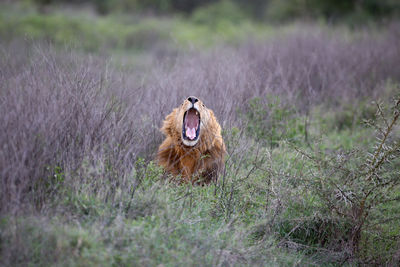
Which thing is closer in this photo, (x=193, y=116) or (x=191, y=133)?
(x=191, y=133)

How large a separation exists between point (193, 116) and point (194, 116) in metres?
0.01

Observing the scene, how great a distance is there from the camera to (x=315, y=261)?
14.1 feet

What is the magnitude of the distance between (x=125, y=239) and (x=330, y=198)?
2253 mm

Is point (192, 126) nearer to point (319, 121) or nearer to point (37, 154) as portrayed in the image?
point (37, 154)

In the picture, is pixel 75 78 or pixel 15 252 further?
pixel 75 78

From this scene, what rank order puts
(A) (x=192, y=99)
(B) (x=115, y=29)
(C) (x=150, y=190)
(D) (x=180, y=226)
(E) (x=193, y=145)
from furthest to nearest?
(B) (x=115, y=29), (E) (x=193, y=145), (A) (x=192, y=99), (C) (x=150, y=190), (D) (x=180, y=226)

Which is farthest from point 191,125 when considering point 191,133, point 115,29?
point 115,29

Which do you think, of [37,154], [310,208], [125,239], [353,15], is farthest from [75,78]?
[353,15]

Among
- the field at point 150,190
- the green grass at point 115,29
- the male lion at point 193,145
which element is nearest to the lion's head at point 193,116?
the male lion at point 193,145

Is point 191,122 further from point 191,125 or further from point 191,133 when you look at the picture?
point 191,133

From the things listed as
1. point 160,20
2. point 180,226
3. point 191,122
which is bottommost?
point 180,226

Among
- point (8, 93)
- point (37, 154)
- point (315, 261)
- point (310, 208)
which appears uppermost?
point (8, 93)

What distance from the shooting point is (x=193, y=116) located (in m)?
5.20

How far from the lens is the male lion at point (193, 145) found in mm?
5066
